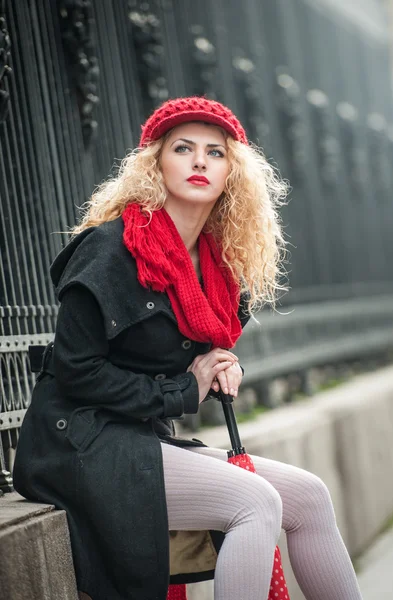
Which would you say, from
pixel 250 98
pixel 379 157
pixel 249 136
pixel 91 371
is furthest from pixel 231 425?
pixel 379 157

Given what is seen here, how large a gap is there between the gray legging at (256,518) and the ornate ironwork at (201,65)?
12.4 ft

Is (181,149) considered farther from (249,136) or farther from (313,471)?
(249,136)

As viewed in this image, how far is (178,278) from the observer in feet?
11.0

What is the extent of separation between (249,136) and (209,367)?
14.8 feet

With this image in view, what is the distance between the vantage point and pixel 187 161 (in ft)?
11.6

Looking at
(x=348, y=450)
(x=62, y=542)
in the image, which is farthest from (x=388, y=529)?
(x=62, y=542)

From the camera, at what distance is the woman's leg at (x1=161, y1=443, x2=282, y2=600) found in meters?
3.10

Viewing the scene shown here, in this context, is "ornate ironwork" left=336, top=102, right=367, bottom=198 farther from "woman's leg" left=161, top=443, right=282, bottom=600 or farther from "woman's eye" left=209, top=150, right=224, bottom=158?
"woman's leg" left=161, top=443, right=282, bottom=600

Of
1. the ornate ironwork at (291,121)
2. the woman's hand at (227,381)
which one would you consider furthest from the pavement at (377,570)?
the ornate ironwork at (291,121)

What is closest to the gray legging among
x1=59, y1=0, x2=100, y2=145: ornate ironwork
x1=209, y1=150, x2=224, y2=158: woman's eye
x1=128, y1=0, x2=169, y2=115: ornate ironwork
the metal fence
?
the metal fence

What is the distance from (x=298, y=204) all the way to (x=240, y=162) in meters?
5.52

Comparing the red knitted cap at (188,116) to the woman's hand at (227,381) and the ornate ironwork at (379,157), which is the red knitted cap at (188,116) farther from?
the ornate ironwork at (379,157)

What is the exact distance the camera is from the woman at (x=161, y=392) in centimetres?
315

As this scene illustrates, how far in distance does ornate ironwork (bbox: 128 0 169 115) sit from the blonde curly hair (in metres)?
2.19
